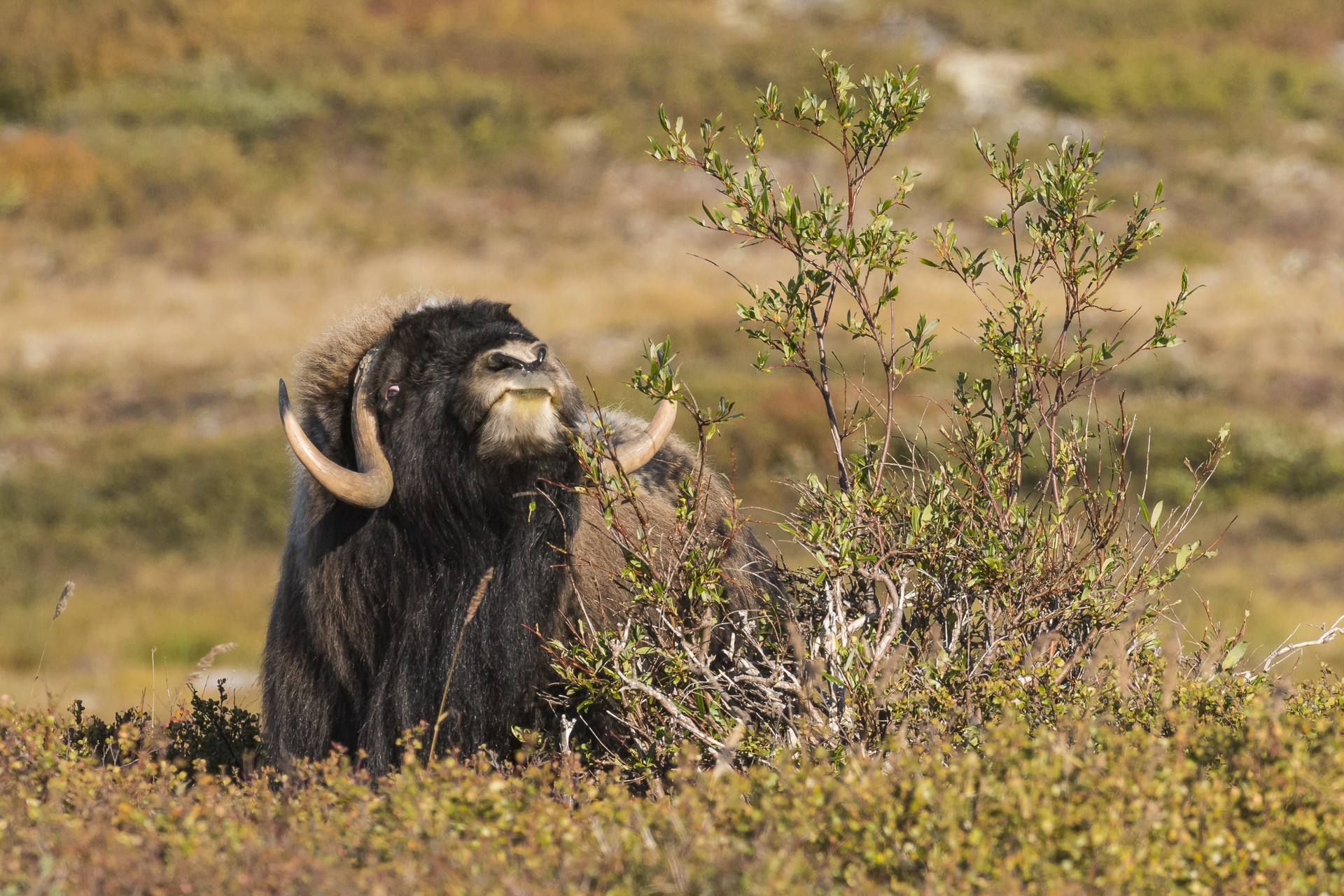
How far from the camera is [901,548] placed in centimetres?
396

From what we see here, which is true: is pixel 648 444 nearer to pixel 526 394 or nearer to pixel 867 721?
pixel 526 394

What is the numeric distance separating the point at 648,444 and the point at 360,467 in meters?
1.00

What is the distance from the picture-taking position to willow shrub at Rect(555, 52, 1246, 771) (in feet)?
12.4

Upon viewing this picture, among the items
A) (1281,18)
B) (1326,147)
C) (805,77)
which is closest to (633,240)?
(805,77)

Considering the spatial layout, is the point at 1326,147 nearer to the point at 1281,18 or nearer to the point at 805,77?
the point at 1281,18

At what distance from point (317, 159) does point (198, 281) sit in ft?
30.2

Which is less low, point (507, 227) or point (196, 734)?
point (507, 227)

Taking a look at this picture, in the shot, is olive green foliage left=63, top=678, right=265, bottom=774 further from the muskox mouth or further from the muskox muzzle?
the muskox mouth

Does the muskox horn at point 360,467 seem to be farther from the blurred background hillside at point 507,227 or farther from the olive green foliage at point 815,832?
the blurred background hillside at point 507,227

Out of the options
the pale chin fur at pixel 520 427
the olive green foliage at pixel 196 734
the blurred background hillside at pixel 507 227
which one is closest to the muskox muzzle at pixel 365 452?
the pale chin fur at pixel 520 427

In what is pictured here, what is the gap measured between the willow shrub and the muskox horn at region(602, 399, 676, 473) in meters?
0.46

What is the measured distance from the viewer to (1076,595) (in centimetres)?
399

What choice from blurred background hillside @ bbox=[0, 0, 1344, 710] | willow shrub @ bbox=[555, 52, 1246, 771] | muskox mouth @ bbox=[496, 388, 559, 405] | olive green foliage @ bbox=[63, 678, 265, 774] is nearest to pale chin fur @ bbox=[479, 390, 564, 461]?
muskox mouth @ bbox=[496, 388, 559, 405]

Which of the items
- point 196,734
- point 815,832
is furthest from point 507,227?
point 815,832
